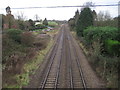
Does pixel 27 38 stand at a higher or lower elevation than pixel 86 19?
lower

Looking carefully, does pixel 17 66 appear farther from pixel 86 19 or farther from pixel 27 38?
pixel 86 19

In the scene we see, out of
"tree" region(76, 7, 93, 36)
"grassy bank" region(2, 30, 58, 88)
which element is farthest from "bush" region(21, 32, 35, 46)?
"tree" region(76, 7, 93, 36)

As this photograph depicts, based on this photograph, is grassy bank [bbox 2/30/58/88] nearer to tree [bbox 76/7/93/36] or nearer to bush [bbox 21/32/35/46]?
bush [bbox 21/32/35/46]

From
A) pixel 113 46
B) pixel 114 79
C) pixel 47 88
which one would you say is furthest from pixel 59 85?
pixel 113 46

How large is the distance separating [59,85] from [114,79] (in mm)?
4005

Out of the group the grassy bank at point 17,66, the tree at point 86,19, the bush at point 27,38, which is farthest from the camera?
the tree at point 86,19

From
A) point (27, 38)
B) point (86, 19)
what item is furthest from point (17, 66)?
point (86, 19)

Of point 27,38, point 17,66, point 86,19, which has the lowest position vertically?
point 17,66

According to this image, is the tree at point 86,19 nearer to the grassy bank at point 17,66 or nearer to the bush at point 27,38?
the bush at point 27,38

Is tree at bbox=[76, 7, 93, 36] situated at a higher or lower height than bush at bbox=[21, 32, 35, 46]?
higher

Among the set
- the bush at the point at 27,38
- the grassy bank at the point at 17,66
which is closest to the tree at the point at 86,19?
the bush at the point at 27,38

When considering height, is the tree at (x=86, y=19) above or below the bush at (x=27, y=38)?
above

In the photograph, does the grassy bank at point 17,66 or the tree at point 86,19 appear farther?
the tree at point 86,19

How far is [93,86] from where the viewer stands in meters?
11.3
